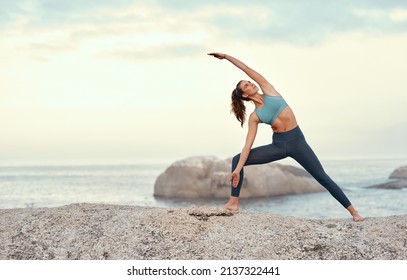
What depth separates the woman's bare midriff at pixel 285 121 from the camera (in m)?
5.83

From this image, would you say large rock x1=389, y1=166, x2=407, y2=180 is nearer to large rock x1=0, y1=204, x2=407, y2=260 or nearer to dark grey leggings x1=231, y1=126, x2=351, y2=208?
large rock x1=0, y1=204, x2=407, y2=260

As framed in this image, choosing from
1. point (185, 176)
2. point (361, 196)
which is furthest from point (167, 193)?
point (361, 196)

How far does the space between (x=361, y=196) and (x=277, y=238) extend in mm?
14040

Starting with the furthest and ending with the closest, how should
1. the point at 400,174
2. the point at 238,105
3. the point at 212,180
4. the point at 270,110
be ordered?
the point at 400,174 < the point at 212,180 < the point at 238,105 < the point at 270,110

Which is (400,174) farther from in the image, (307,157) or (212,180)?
(307,157)

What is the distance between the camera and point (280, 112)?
Result: 5.82 m

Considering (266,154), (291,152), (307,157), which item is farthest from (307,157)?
(266,154)

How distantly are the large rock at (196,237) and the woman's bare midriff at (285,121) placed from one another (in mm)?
1017

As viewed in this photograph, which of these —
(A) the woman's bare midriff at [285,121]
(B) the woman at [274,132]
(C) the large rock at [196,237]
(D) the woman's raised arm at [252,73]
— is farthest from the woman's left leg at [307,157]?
(D) the woman's raised arm at [252,73]

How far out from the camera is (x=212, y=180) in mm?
18141

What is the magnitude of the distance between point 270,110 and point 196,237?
1.57m

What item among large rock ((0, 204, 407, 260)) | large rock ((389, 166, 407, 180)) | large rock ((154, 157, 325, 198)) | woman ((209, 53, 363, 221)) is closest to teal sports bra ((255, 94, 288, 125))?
woman ((209, 53, 363, 221))

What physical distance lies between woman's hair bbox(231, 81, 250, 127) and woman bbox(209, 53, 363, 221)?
11mm
